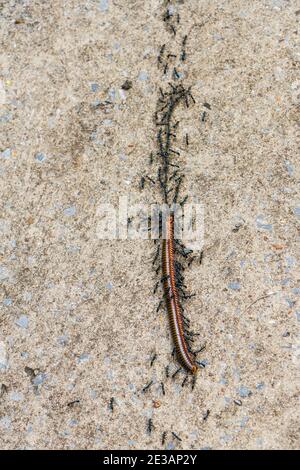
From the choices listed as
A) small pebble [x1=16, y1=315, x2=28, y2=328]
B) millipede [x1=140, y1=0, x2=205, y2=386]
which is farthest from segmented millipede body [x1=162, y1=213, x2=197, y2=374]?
small pebble [x1=16, y1=315, x2=28, y2=328]

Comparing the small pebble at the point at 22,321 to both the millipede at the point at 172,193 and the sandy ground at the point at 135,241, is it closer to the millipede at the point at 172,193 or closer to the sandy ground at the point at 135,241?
the sandy ground at the point at 135,241

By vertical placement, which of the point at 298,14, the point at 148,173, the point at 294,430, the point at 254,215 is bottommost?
the point at 294,430

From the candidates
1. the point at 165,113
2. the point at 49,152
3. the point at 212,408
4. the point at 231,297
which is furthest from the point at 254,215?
the point at 49,152

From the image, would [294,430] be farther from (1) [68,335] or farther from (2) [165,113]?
(2) [165,113]

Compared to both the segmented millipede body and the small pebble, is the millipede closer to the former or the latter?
the segmented millipede body

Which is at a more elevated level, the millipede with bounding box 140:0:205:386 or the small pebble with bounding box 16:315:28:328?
the millipede with bounding box 140:0:205:386

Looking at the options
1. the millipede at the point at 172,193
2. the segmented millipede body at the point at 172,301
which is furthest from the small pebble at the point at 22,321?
the segmented millipede body at the point at 172,301
